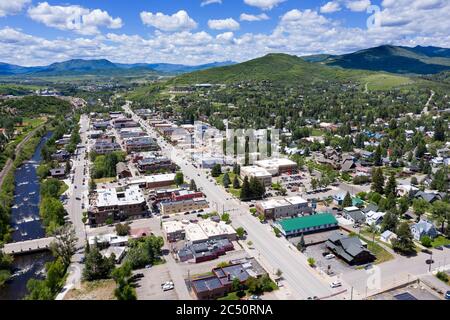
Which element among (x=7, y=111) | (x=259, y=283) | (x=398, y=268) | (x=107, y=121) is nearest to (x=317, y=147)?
(x=398, y=268)

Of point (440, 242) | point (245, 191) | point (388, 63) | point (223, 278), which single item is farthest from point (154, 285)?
point (388, 63)

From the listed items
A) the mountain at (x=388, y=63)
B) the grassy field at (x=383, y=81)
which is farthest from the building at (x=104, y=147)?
the mountain at (x=388, y=63)

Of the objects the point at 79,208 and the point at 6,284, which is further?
the point at 79,208

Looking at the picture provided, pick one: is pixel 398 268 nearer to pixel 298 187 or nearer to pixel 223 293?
pixel 223 293

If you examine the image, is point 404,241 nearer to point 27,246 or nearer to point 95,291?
point 95,291

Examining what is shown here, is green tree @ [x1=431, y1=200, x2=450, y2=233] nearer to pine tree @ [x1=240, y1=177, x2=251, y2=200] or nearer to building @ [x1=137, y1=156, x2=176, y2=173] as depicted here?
pine tree @ [x1=240, y1=177, x2=251, y2=200]

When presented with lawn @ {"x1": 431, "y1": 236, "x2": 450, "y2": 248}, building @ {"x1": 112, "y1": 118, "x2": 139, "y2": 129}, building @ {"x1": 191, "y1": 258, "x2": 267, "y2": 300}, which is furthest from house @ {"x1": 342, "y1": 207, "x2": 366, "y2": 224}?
building @ {"x1": 112, "y1": 118, "x2": 139, "y2": 129}

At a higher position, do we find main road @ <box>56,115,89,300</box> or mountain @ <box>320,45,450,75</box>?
mountain @ <box>320,45,450,75</box>
